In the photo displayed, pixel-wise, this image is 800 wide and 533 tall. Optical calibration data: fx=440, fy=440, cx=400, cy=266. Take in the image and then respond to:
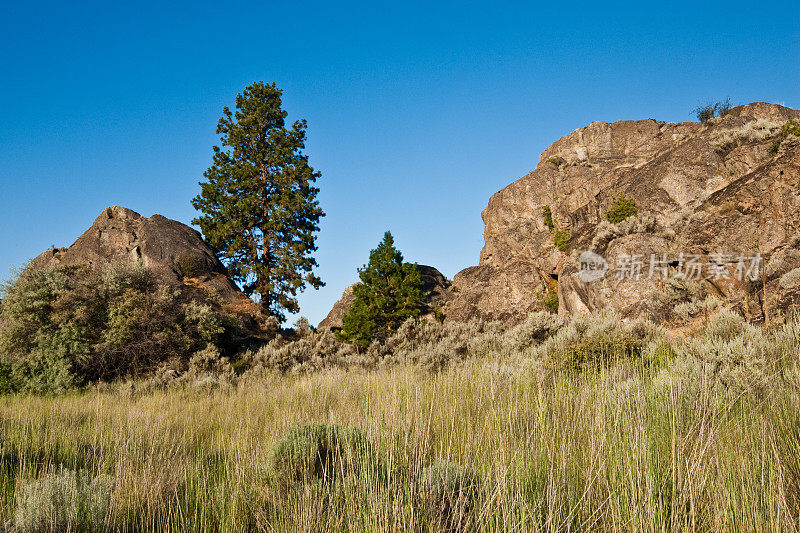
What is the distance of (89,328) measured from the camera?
11859 millimetres

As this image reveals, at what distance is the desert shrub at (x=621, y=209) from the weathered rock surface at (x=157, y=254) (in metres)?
14.1

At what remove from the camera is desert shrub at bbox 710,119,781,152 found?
567 inches

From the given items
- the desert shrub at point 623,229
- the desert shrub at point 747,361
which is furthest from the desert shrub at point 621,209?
the desert shrub at point 747,361

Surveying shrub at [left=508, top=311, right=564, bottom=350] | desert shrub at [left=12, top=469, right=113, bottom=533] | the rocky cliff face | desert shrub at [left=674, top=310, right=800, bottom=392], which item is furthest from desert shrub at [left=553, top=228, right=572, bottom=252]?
desert shrub at [left=12, top=469, right=113, bottom=533]

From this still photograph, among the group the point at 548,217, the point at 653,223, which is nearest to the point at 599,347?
the point at 653,223

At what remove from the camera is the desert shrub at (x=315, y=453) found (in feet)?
10.1

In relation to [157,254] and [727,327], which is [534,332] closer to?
[727,327]

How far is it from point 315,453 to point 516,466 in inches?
58.2

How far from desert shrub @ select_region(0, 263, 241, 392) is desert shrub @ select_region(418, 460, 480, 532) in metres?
11.3

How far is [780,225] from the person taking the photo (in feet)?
32.1

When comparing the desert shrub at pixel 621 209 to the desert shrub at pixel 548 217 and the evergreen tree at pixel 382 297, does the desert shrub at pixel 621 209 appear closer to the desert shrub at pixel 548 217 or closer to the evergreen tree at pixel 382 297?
the desert shrub at pixel 548 217

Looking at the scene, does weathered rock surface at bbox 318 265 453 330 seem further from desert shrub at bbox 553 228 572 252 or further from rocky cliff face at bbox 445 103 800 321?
desert shrub at bbox 553 228 572 252

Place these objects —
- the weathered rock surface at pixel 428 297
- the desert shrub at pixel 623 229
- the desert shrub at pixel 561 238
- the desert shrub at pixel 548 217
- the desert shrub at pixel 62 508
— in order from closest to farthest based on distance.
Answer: the desert shrub at pixel 62 508 < the desert shrub at pixel 623 229 < the desert shrub at pixel 561 238 < the weathered rock surface at pixel 428 297 < the desert shrub at pixel 548 217

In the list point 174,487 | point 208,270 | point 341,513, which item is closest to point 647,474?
point 341,513
